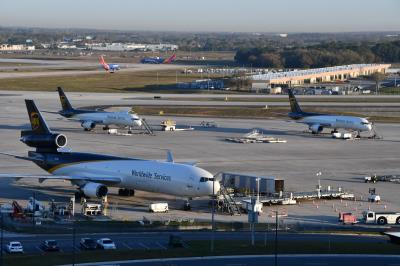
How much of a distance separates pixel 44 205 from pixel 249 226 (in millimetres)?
17272

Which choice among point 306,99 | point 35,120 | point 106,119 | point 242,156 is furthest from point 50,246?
point 306,99

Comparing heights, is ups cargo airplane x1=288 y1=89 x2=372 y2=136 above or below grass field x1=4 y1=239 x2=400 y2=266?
below

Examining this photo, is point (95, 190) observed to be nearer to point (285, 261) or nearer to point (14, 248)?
point (14, 248)

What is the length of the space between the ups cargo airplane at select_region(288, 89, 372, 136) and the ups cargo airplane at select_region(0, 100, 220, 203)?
5814 centimetres

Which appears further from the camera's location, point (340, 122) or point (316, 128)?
point (316, 128)

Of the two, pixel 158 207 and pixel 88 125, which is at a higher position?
pixel 158 207

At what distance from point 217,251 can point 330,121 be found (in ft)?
258

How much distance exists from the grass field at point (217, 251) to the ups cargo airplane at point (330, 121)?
70.5 metres

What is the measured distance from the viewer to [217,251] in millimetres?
57875

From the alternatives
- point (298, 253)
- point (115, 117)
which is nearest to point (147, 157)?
point (115, 117)

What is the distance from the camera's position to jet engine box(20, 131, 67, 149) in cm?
8088

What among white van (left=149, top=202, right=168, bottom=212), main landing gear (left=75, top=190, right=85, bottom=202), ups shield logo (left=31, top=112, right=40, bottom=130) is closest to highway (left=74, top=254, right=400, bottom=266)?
white van (left=149, top=202, right=168, bottom=212)

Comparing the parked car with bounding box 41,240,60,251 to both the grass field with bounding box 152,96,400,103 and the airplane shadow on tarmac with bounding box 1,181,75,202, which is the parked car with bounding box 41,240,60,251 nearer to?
the airplane shadow on tarmac with bounding box 1,181,75,202

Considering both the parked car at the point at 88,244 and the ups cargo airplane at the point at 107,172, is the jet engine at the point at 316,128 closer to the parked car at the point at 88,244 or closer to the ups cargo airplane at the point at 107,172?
the ups cargo airplane at the point at 107,172
